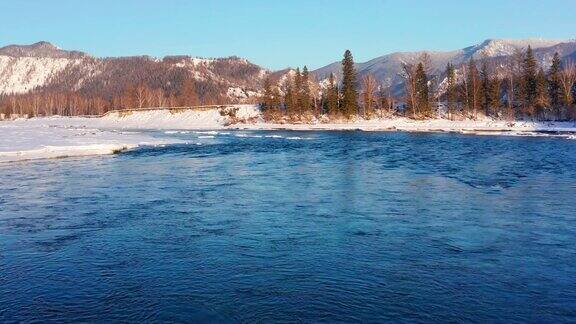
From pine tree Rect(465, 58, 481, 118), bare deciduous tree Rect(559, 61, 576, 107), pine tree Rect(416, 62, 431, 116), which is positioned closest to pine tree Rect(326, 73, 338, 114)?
pine tree Rect(416, 62, 431, 116)

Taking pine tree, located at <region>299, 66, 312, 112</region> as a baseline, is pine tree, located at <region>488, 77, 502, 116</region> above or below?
below

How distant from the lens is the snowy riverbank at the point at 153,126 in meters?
A: 39.0

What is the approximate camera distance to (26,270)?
10836 mm

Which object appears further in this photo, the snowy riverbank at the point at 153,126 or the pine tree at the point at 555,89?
the pine tree at the point at 555,89

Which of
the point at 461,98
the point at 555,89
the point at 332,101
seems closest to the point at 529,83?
the point at 555,89

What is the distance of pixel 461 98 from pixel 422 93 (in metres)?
9.91

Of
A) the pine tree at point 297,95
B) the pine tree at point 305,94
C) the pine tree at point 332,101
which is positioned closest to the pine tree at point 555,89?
the pine tree at point 332,101

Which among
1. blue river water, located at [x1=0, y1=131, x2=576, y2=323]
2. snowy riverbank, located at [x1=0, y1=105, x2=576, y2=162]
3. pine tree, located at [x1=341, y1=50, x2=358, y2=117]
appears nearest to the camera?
blue river water, located at [x1=0, y1=131, x2=576, y2=323]

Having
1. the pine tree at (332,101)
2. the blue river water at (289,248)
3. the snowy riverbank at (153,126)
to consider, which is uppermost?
the pine tree at (332,101)

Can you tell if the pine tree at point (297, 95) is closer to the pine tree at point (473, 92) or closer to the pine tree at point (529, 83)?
the pine tree at point (473, 92)

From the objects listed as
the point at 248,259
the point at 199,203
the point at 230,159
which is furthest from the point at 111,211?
the point at 230,159

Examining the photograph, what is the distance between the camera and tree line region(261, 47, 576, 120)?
83875 mm

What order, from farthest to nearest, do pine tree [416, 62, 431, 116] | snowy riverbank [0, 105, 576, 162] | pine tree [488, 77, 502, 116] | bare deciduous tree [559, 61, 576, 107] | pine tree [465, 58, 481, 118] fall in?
pine tree [416, 62, 431, 116] < pine tree [465, 58, 481, 118] < pine tree [488, 77, 502, 116] < bare deciduous tree [559, 61, 576, 107] < snowy riverbank [0, 105, 576, 162]

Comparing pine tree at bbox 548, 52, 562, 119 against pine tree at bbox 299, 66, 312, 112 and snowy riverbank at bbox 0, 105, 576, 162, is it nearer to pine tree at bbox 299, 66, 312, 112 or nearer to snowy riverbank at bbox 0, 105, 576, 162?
snowy riverbank at bbox 0, 105, 576, 162
